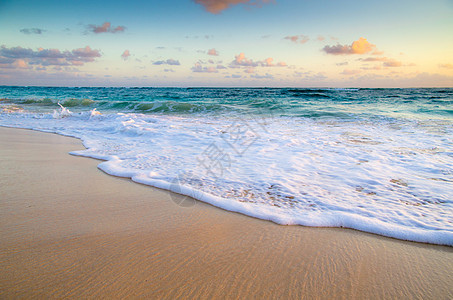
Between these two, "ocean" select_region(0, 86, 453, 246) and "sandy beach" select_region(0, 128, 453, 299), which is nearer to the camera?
"sandy beach" select_region(0, 128, 453, 299)

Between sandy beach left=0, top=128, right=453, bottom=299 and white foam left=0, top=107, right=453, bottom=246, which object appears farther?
white foam left=0, top=107, right=453, bottom=246

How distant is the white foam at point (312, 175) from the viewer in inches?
97.3

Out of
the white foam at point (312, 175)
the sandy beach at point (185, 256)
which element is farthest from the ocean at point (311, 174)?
the sandy beach at point (185, 256)

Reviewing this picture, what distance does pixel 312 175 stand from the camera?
12.0ft

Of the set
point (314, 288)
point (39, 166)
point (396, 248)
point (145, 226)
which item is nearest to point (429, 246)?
point (396, 248)

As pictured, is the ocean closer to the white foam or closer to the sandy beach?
the white foam

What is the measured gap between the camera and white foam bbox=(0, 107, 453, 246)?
247cm

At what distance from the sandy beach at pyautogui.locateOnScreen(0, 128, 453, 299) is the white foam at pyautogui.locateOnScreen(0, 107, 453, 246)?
0.75 feet

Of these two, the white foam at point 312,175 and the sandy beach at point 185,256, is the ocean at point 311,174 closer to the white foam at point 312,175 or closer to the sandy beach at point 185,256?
the white foam at point 312,175

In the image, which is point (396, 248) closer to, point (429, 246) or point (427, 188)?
point (429, 246)

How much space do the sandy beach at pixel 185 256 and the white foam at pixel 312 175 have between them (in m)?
0.23

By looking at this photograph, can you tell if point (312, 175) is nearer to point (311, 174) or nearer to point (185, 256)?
point (311, 174)

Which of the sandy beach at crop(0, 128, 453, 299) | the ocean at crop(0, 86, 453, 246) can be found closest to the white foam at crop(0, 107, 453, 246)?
the ocean at crop(0, 86, 453, 246)

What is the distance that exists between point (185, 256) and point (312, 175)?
2427 millimetres
